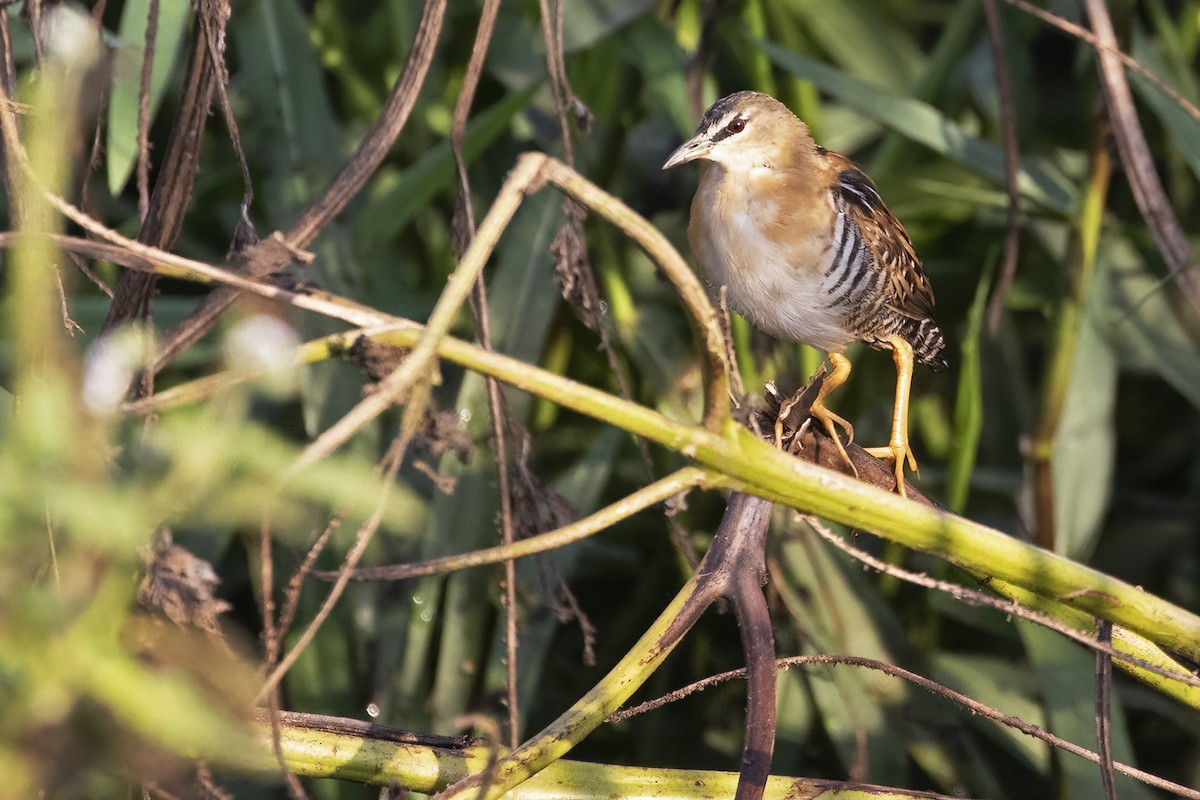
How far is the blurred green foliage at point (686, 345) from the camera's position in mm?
2762

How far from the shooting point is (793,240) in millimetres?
2400

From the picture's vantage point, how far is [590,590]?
10.8 ft

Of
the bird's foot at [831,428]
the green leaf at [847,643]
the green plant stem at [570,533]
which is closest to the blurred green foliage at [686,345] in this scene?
the green leaf at [847,643]

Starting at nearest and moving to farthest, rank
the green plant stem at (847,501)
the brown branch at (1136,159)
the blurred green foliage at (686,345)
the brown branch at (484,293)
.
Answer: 1. the green plant stem at (847,501)
2. the brown branch at (484,293)
3. the brown branch at (1136,159)
4. the blurred green foliage at (686,345)

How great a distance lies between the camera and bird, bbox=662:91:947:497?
239 centimetres

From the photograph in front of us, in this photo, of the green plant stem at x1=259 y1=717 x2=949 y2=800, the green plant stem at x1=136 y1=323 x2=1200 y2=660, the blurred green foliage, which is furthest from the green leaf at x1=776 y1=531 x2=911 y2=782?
the green plant stem at x1=136 y1=323 x2=1200 y2=660

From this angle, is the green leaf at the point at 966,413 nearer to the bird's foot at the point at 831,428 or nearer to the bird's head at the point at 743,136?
the bird's head at the point at 743,136

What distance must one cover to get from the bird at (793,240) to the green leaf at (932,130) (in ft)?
1.04

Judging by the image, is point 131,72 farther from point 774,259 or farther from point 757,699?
point 757,699

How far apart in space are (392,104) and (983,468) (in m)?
2.10

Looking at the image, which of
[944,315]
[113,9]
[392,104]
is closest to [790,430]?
[392,104]

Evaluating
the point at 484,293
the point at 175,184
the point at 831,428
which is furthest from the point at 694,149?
the point at 175,184

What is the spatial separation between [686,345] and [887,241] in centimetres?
62

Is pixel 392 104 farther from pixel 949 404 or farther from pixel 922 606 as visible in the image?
pixel 949 404
